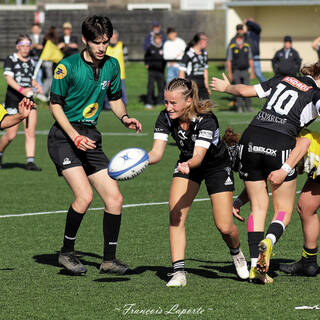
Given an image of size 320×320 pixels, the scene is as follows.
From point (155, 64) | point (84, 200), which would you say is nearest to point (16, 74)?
point (84, 200)

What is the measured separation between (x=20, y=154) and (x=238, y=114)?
9.09 meters

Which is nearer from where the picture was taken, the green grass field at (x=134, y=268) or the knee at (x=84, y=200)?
the green grass field at (x=134, y=268)

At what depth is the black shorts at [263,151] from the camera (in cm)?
739

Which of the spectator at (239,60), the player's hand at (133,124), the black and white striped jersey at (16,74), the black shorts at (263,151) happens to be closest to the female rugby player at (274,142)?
the black shorts at (263,151)

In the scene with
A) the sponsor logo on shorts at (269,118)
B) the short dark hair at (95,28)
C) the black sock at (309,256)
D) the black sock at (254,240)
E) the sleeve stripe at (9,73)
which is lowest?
the black sock at (309,256)

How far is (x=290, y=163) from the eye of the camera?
23.7ft

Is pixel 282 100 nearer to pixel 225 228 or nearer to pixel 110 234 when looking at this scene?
pixel 225 228

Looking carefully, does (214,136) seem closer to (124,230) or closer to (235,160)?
(235,160)

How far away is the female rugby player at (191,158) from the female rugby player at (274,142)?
212 mm

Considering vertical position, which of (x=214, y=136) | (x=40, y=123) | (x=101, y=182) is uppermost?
(x=214, y=136)

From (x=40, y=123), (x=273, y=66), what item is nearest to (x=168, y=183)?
(x=40, y=123)

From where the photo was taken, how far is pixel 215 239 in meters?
9.66

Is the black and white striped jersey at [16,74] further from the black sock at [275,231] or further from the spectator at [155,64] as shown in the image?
the spectator at [155,64]

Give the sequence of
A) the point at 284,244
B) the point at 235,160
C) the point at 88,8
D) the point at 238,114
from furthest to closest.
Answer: the point at 88,8
the point at 238,114
the point at 284,244
the point at 235,160
